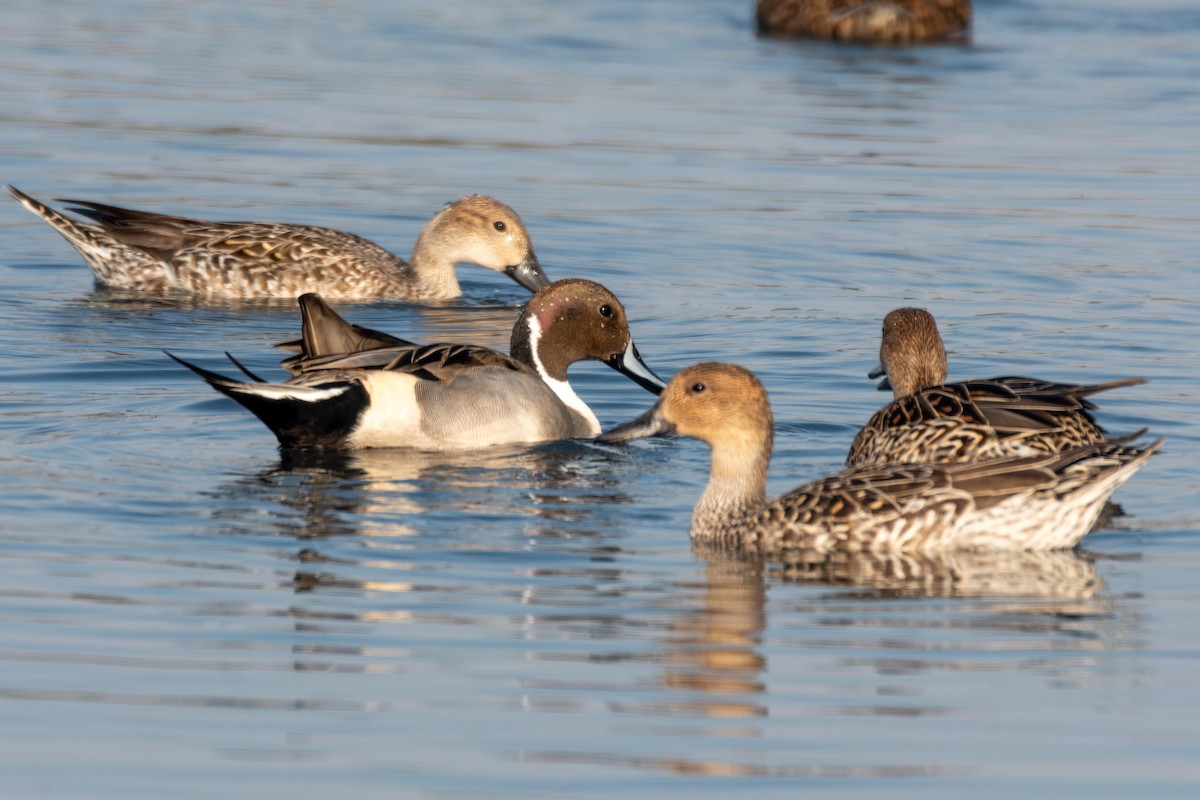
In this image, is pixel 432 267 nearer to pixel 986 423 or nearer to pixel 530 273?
pixel 530 273

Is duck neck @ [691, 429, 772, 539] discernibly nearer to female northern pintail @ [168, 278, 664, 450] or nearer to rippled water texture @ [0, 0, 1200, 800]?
rippled water texture @ [0, 0, 1200, 800]

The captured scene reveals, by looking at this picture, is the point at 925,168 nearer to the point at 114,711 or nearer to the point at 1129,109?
the point at 1129,109

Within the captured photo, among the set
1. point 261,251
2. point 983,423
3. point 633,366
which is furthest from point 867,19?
point 983,423

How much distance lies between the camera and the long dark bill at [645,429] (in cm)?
858

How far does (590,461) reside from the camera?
9.88 meters

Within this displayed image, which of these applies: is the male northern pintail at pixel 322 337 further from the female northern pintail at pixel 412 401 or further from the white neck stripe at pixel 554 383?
the white neck stripe at pixel 554 383

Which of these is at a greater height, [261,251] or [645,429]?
[261,251]

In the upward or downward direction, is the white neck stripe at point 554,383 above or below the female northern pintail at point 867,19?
below

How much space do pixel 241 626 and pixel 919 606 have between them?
7.28ft

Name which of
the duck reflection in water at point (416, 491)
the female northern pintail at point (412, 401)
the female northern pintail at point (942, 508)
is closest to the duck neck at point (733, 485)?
the female northern pintail at point (942, 508)

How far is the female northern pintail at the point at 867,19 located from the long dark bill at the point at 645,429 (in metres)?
15.9

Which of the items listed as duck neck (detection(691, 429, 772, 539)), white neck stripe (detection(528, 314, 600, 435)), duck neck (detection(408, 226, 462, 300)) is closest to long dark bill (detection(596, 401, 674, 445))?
duck neck (detection(691, 429, 772, 539))

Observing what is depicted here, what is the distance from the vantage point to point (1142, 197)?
1633 centimetres

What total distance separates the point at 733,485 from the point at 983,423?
111 cm
